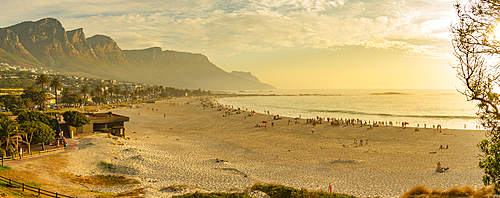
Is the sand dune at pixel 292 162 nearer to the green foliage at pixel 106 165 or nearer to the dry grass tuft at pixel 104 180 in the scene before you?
the green foliage at pixel 106 165

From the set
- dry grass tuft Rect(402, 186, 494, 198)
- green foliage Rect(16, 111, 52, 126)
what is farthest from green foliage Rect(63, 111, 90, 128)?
dry grass tuft Rect(402, 186, 494, 198)

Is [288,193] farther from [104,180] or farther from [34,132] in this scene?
[34,132]

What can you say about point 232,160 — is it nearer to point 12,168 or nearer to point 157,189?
point 157,189

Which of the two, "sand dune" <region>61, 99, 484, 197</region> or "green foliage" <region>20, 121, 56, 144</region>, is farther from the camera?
"green foliage" <region>20, 121, 56, 144</region>

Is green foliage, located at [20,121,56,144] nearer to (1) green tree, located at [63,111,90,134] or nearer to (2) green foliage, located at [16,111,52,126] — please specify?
(2) green foliage, located at [16,111,52,126]

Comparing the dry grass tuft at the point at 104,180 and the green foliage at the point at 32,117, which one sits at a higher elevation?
the green foliage at the point at 32,117

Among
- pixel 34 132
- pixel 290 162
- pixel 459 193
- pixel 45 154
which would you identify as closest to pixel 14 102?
pixel 34 132

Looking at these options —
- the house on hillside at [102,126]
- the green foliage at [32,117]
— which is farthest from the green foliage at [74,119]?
the green foliage at [32,117]

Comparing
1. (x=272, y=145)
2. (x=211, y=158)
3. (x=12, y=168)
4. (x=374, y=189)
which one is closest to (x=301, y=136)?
(x=272, y=145)
